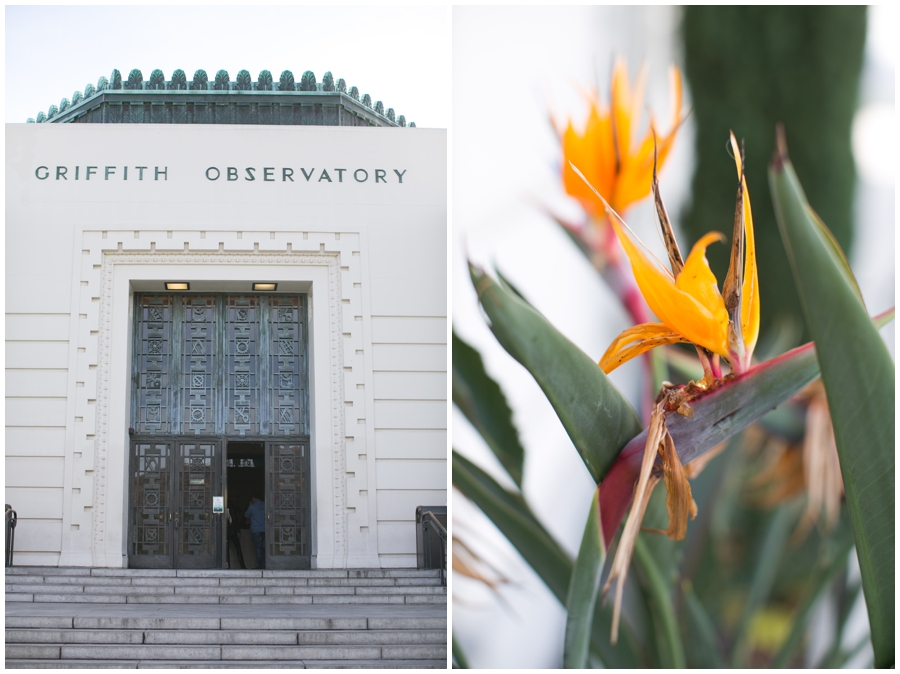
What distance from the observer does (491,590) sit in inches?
167

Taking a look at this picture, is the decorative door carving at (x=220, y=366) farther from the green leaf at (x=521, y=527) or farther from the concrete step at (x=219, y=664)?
the green leaf at (x=521, y=527)

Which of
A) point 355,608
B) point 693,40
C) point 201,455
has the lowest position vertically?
point 355,608

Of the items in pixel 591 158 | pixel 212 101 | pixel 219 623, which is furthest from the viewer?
pixel 212 101

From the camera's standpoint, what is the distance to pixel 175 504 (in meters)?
10.9

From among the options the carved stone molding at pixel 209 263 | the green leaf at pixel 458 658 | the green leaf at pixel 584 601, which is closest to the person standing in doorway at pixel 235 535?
the carved stone molding at pixel 209 263

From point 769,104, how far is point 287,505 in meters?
8.29

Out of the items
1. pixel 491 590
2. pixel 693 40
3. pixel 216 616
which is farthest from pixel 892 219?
pixel 216 616

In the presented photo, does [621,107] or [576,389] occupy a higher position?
[621,107]

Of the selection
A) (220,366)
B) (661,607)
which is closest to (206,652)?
(661,607)

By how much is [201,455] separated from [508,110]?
25.9 feet

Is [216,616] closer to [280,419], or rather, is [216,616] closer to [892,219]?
[280,419]

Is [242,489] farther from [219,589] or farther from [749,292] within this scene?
[749,292]

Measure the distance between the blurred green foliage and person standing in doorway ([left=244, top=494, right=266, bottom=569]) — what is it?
8.00 m

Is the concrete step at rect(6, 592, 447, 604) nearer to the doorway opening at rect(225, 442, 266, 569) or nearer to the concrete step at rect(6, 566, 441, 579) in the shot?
the concrete step at rect(6, 566, 441, 579)
